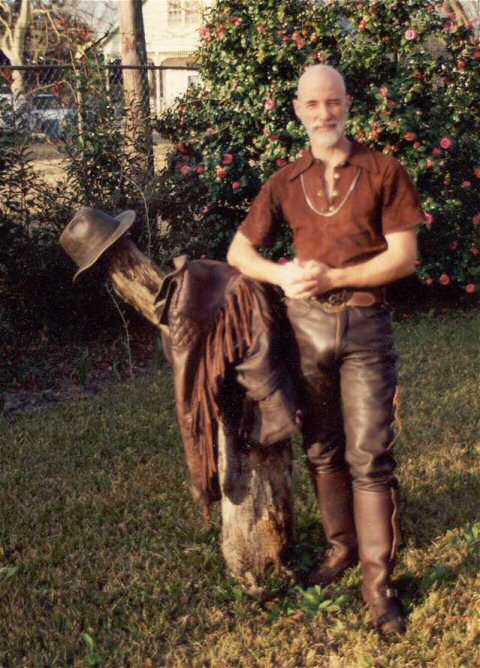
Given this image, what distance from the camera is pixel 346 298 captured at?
2936 millimetres

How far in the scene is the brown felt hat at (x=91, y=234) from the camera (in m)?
3.11

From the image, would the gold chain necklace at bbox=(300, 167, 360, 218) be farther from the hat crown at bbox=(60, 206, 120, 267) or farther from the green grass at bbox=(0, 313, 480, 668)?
the green grass at bbox=(0, 313, 480, 668)

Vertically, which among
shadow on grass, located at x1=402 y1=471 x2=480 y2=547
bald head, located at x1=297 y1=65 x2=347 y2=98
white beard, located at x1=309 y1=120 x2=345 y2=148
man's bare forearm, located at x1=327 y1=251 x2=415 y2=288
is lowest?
shadow on grass, located at x1=402 y1=471 x2=480 y2=547

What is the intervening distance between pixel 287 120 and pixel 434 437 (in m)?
3.40

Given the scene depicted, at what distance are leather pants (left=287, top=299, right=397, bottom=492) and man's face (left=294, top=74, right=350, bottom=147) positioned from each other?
1.97 ft

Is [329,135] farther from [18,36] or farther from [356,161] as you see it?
[18,36]

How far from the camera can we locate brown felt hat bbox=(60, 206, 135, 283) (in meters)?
3.11

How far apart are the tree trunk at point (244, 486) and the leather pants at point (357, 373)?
1.04 feet

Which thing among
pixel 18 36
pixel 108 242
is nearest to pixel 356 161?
pixel 108 242

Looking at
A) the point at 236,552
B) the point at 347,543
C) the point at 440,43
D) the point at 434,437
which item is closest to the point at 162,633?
the point at 236,552

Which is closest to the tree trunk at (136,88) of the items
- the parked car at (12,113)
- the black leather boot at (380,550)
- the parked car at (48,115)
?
the parked car at (48,115)

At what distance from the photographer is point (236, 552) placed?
11.1ft

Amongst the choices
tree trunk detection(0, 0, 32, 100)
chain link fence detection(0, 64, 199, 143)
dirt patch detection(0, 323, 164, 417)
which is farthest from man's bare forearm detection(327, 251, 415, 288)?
tree trunk detection(0, 0, 32, 100)

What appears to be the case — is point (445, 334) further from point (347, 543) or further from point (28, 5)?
point (28, 5)
